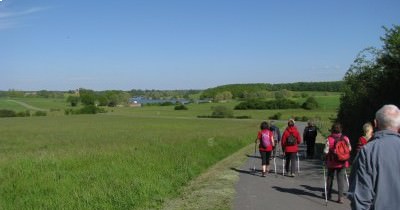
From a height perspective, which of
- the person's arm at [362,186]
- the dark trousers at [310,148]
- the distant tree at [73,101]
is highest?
the person's arm at [362,186]

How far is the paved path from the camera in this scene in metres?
10.8

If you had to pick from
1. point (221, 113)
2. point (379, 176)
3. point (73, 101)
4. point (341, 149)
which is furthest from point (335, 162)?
point (73, 101)

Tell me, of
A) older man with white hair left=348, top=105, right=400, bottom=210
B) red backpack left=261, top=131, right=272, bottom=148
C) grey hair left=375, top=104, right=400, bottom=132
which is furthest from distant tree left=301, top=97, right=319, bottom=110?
older man with white hair left=348, top=105, right=400, bottom=210

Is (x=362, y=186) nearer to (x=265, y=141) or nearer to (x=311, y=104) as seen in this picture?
(x=265, y=141)

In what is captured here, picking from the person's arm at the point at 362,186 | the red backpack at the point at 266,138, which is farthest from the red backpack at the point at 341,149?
the person's arm at the point at 362,186

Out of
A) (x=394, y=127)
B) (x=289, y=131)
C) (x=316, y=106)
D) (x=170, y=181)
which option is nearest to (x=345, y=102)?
(x=289, y=131)

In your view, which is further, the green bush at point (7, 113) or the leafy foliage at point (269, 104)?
the green bush at point (7, 113)

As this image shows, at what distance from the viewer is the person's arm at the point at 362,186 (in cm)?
465

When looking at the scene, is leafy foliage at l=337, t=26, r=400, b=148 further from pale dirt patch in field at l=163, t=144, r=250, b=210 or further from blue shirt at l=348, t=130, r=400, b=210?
blue shirt at l=348, t=130, r=400, b=210

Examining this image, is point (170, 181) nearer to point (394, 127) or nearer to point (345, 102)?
point (394, 127)

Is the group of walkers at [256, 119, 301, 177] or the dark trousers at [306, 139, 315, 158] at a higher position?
the group of walkers at [256, 119, 301, 177]

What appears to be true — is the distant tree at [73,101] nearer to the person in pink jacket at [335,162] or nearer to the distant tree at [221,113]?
the distant tree at [221,113]

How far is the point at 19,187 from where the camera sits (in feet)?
43.3

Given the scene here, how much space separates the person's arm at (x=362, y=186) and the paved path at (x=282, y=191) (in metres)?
5.89
